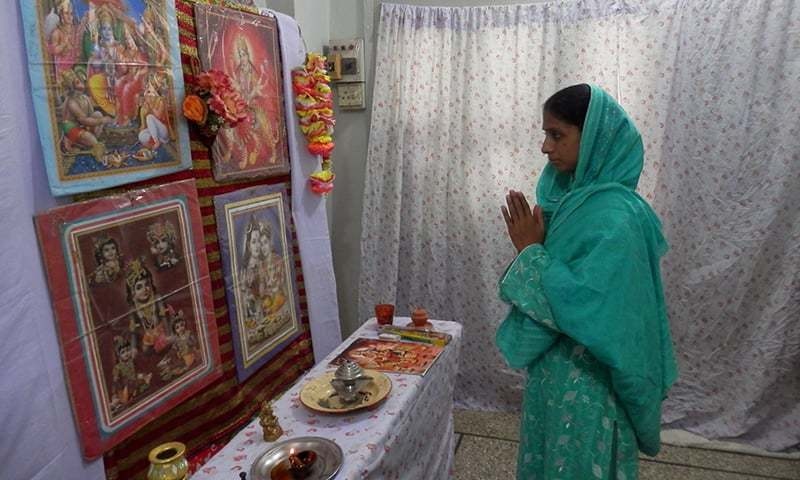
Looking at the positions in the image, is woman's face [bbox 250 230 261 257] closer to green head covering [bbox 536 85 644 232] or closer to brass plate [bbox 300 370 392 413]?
brass plate [bbox 300 370 392 413]

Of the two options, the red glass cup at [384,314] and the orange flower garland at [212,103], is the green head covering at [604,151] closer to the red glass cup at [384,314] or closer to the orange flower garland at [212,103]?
the red glass cup at [384,314]

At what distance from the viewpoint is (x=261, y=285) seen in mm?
1740

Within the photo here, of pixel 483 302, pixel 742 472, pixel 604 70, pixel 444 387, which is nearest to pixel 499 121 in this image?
pixel 604 70

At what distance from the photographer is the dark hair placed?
126 centimetres

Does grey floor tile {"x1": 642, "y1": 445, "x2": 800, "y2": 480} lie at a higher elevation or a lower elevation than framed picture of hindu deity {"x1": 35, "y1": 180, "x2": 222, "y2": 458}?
lower

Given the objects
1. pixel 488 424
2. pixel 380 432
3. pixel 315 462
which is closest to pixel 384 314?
pixel 380 432

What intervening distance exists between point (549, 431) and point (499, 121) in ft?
5.22

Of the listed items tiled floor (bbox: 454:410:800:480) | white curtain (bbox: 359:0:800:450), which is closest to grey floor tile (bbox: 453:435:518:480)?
tiled floor (bbox: 454:410:800:480)

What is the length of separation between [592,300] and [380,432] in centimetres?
59

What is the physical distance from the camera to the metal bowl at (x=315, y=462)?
3.57 feet

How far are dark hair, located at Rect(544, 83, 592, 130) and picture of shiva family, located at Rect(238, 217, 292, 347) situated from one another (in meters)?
1.01

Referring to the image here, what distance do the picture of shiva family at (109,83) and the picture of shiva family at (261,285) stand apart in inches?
16.7

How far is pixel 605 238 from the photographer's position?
118cm

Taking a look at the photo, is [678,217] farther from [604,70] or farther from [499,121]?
[499,121]
